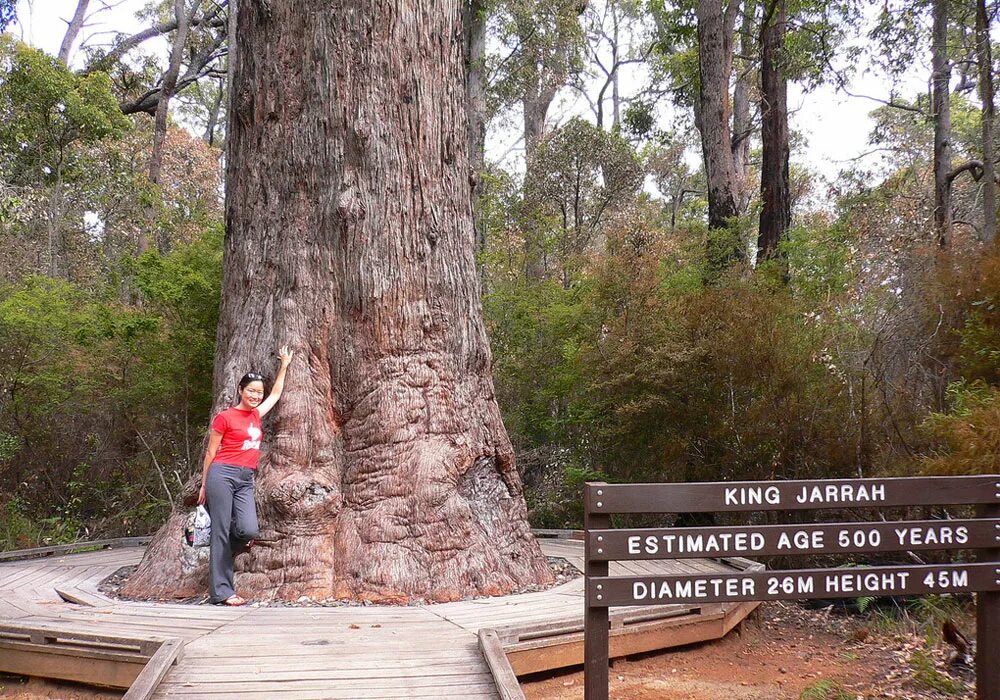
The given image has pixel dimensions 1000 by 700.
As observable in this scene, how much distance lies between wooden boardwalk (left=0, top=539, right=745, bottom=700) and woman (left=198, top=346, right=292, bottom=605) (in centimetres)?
27

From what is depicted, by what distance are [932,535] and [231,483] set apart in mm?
4361

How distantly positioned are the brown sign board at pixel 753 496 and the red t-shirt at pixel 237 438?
3.10 metres

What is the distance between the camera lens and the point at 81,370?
10.7m

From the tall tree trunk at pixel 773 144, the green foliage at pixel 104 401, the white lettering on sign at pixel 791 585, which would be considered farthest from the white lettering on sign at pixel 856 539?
the tall tree trunk at pixel 773 144

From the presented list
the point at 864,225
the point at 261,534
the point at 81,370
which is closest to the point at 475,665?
the point at 261,534

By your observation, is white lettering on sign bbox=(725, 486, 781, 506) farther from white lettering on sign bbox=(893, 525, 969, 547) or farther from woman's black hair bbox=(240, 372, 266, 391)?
woman's black hair bbox=(240, 372, 266, 391)

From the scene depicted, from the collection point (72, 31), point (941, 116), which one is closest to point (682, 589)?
point (941, 116)

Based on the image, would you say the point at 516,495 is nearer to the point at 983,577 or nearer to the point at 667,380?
the point at 667,380

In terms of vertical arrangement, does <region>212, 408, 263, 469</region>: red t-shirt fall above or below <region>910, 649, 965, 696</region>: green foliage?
above

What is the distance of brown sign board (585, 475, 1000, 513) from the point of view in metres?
3.88

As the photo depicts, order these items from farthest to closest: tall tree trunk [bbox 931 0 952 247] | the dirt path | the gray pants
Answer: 1. tall tree trunk [bbox 931 0 952 247]
2. the gray pants
3. the dirt path

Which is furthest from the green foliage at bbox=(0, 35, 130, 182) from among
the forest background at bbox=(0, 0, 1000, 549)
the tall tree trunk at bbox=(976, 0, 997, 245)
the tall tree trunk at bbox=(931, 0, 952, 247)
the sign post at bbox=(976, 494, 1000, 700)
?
the sign post at bbox=(976, 494, 1000, 700)

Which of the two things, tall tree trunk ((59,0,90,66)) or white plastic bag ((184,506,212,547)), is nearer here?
white plastic bag ((184,506,212,547))

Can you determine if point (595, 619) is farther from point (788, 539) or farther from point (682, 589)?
point (788, 539)
